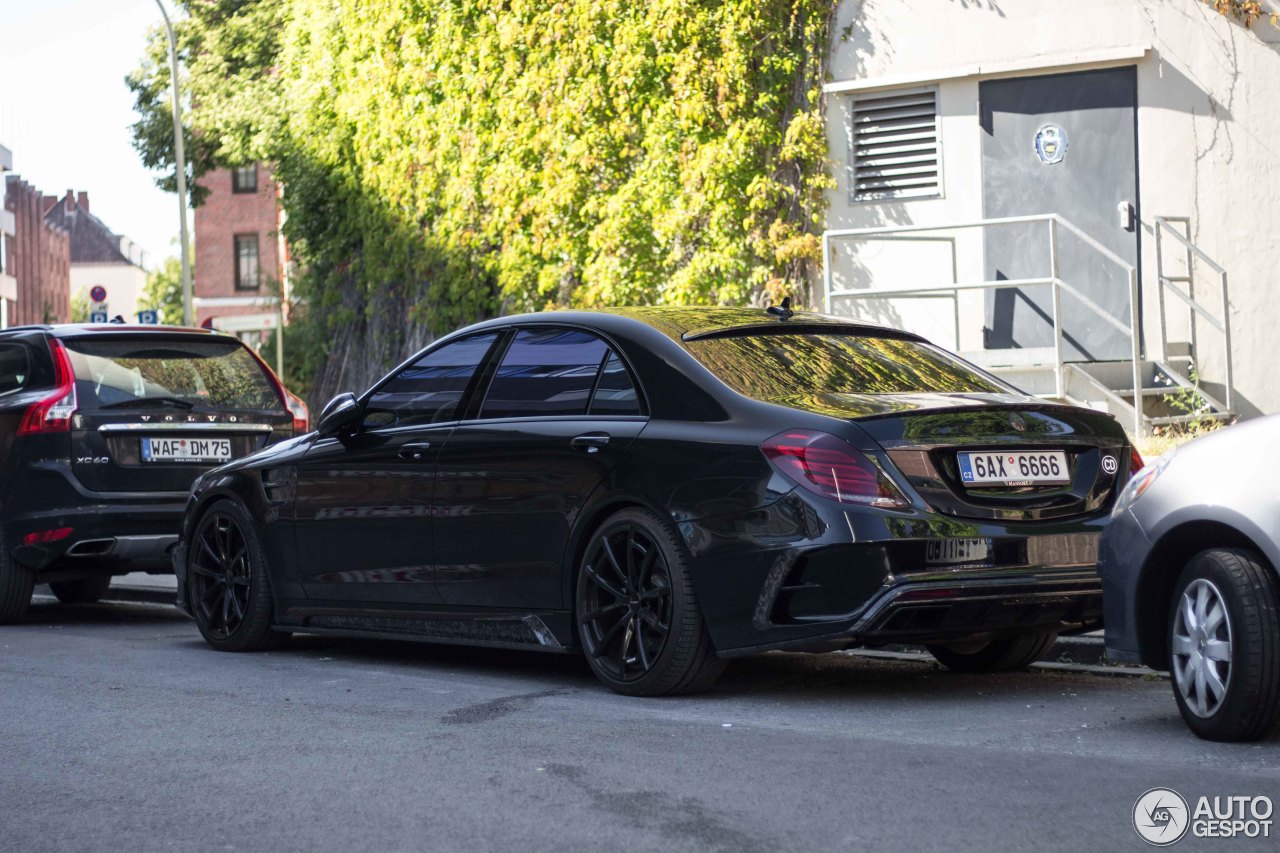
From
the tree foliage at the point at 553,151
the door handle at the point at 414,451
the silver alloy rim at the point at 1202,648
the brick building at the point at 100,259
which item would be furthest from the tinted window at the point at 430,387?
the brick building at the point at 100,259

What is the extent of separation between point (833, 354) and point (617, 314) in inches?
36.2

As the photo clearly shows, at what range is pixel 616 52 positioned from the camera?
17.7 m

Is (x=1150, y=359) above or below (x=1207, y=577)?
above

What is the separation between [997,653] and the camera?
749 centimetres

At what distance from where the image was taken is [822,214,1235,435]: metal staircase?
46.0ft

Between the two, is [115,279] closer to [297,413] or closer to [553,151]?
[553,151]

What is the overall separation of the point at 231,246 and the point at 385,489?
197 ft

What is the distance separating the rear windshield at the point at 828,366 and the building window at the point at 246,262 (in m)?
60.5

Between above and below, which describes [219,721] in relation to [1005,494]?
below

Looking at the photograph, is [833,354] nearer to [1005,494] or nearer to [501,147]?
[1005,494]

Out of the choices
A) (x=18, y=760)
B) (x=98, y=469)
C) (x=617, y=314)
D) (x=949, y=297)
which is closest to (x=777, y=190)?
(x=949, y=297)

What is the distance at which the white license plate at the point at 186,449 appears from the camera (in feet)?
34.2

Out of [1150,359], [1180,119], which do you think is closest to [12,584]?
[1150,359]

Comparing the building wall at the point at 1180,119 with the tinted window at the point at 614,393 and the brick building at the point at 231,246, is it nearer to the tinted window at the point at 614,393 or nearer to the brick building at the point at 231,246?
the tinted window at the point at 614,393
